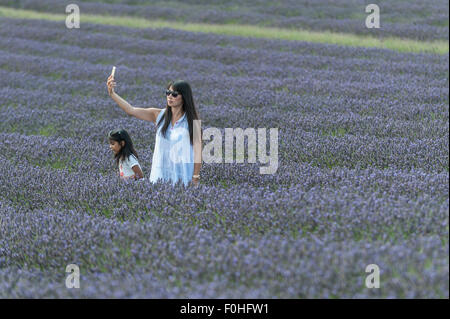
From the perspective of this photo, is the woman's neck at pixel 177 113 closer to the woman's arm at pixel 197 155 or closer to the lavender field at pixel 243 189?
the woman's arm at pixel 197 155

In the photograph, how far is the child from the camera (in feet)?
15.5

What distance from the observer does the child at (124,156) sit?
472 centimetres

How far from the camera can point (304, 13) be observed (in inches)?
713

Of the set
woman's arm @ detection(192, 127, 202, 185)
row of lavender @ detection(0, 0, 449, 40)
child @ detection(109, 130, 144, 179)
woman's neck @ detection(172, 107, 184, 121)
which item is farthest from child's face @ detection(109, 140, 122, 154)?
row of lavender @ detection(0, 0, 449, 40)

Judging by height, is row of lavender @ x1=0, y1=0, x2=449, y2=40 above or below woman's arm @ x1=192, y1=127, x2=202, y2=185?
above

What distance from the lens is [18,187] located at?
4.49 meters

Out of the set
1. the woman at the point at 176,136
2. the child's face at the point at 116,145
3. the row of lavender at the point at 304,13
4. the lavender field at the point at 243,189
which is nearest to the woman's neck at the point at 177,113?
the woman at the point at 176,136

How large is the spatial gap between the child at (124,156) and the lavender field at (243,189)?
300 millimetres

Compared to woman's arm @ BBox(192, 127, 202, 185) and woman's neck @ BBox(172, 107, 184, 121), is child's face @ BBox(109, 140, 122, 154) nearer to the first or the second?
woman's neck @ BBox(172, 107, 184, 121)

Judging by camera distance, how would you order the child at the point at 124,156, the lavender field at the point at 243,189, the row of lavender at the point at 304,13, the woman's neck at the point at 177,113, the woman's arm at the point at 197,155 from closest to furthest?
1. the lavender field at the point at 243,189
2. the woman's arm at the point at 197,155
3. the woman's neck at the point at 177,113
4. the child at the point at 124,156
5. the row of lavender at the point at 304,13

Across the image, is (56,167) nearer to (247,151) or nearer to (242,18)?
(247,151)

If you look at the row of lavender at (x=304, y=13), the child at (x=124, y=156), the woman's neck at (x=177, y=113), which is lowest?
the child at (x=124, y=156)

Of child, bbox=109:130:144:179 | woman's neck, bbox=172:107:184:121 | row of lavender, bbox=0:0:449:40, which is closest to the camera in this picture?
woman's neck, bbox=172:107:184:121

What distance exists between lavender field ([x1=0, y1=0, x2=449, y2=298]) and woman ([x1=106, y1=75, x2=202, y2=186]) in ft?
0.96
